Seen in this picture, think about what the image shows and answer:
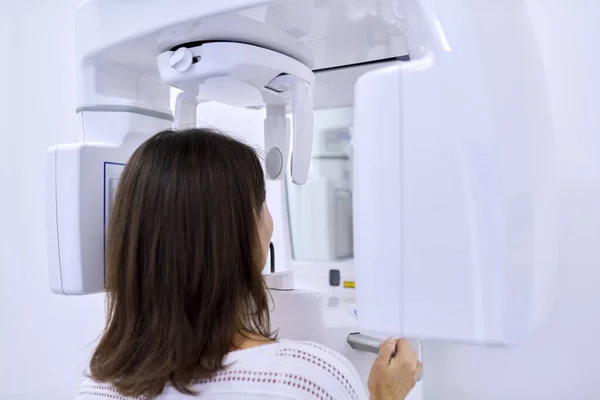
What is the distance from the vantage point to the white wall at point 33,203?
5.88 feet

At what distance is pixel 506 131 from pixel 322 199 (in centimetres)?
103

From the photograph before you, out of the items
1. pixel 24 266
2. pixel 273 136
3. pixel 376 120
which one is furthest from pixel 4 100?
pixel 376 120

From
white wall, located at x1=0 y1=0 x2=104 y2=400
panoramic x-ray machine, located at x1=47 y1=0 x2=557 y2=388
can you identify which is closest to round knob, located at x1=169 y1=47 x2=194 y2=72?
panoramic x-ray machine, located at x1=47 y1=0 x2=557 y2=388

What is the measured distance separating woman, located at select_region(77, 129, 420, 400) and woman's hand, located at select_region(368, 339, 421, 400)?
15cm

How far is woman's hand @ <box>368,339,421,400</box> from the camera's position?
2.79ft

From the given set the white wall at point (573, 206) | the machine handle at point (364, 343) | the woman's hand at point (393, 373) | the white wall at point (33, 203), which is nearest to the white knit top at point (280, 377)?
the woman's hand at point (393, 373)

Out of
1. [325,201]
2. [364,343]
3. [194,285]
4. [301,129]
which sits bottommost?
[364,343]

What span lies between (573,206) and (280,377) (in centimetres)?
83

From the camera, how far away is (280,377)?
25.3 inches

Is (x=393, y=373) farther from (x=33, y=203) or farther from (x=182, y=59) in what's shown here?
(x=33, y=203)

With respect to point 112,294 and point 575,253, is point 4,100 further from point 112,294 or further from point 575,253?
point 575,253

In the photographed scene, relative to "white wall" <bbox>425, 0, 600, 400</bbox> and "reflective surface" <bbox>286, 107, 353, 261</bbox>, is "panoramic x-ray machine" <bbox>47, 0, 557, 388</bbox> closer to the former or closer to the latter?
"white wall" <bbox>425, 0, 600, 400</bbox>

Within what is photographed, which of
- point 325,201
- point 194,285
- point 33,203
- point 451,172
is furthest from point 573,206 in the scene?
point 33,203

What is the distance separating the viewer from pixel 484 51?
1.84ft
